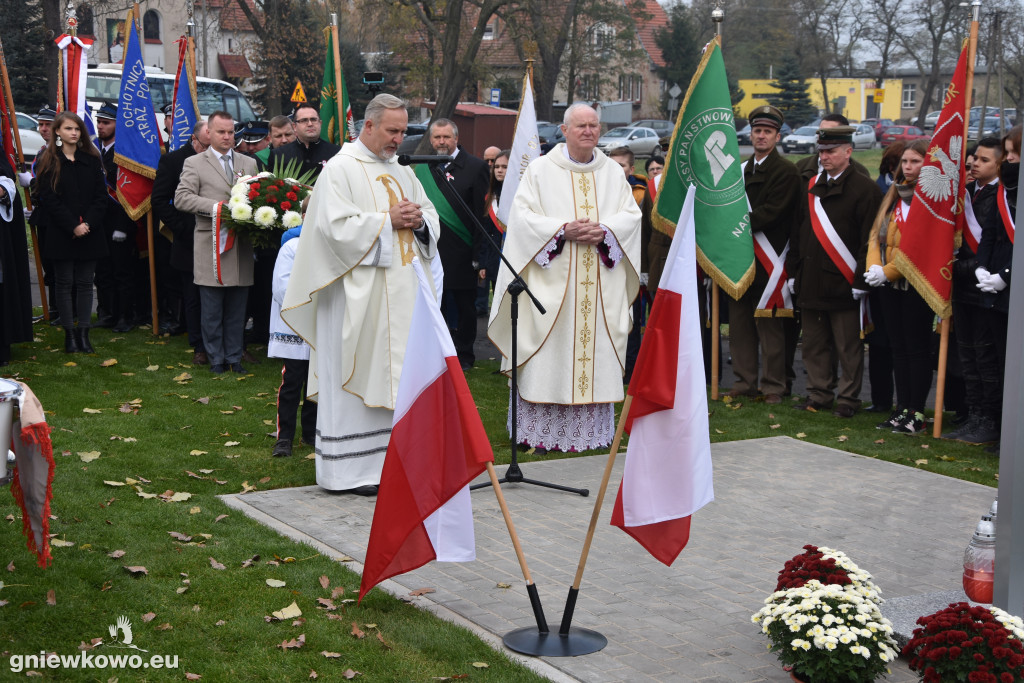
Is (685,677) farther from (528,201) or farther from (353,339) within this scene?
(528,201)

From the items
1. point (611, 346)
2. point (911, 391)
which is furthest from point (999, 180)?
point (611, 346)

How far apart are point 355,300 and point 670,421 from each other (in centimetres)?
276

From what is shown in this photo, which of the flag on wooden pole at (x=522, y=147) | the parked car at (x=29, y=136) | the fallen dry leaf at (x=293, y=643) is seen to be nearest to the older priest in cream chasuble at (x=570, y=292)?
the flag on wooden pole at (x=522, y=147)

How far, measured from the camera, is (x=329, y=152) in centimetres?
1180

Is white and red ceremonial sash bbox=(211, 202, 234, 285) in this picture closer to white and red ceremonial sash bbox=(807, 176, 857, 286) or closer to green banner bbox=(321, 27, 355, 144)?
green banner bbox=(321, 27, 355, 144)

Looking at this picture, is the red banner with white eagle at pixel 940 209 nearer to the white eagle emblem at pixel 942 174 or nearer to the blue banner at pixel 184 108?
the white eagle emblem at pixel 942 174

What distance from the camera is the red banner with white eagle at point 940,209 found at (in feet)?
28.4

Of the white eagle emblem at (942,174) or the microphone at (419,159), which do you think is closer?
the microphone at (419,159)

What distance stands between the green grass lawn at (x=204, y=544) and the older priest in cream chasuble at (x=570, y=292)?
47 centimetres

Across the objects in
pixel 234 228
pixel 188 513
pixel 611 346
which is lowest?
pixel 188 513

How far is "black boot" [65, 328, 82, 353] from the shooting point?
36.9 ft

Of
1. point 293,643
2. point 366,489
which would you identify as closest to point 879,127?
point 366,489

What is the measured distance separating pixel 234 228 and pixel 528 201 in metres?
3.36

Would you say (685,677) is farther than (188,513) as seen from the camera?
No
